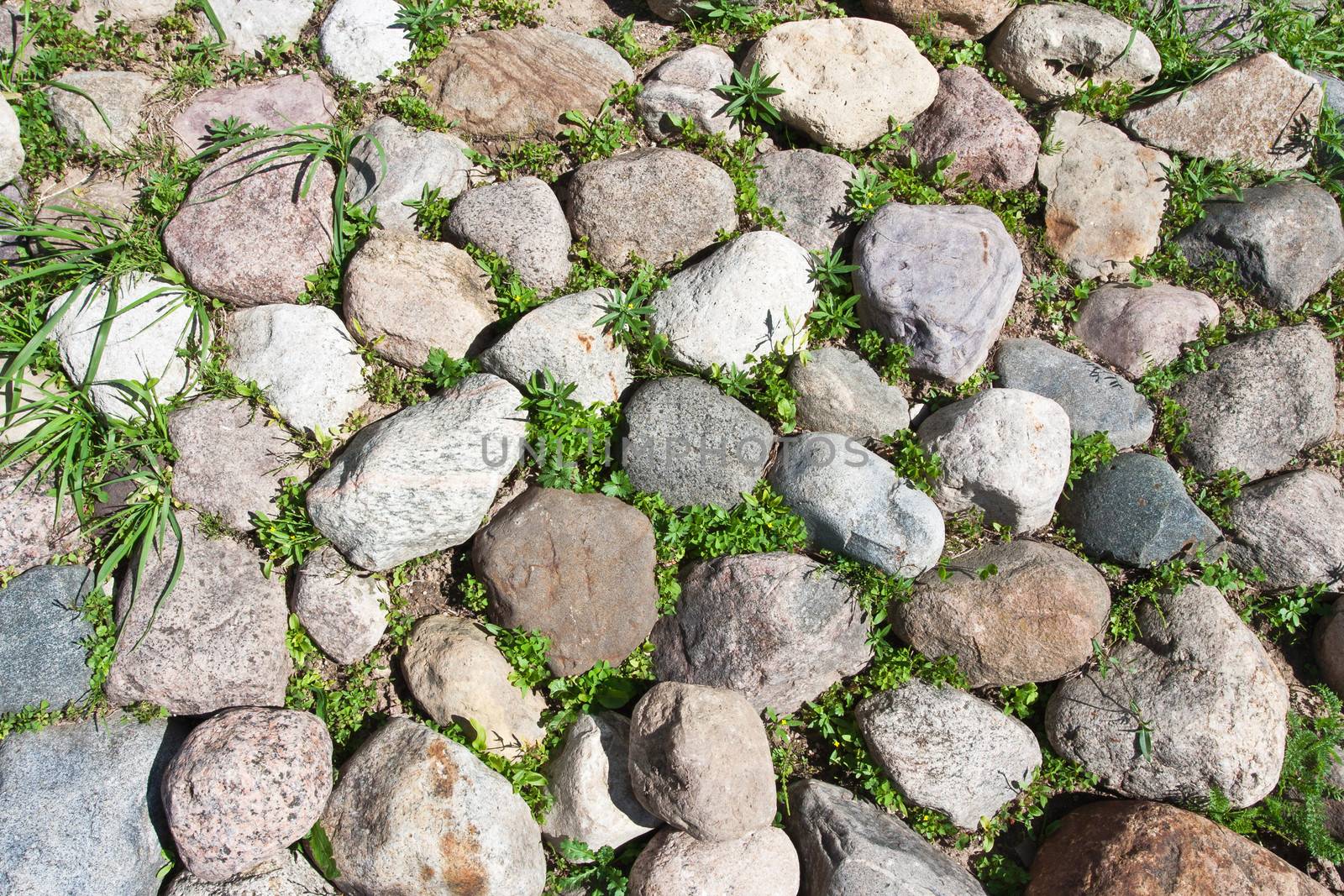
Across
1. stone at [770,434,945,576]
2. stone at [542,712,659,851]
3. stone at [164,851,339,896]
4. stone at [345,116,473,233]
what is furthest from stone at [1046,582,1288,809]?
stone at [345,116,473,233]

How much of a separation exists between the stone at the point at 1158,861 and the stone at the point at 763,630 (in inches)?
46.4

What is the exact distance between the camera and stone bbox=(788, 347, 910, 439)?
4.06m

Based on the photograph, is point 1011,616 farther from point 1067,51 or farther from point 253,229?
point 253,229

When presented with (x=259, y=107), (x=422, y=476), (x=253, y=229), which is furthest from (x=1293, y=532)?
(x=259, y=107)

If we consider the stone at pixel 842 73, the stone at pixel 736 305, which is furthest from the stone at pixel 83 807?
the stone at pixel 842 73

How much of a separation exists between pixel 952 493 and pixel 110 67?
14.6 feet

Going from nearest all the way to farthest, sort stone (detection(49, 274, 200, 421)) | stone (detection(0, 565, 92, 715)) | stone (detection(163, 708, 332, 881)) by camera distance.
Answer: stone (detection(163, 708, 332, 881))
stone (detection(0, 565, 92, 715))
stone (detection(49, 274, 200, 421))

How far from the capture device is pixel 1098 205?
447cm

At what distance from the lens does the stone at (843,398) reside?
13.3 ft

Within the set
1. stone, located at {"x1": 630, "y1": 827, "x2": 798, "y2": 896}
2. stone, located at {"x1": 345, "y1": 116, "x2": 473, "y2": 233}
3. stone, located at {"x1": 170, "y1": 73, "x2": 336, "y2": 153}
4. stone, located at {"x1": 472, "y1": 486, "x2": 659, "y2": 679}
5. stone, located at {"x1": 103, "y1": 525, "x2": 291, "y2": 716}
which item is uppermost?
stone, located at {"x1": 170, "y1": 73, "x2": 336, "y2": 153}

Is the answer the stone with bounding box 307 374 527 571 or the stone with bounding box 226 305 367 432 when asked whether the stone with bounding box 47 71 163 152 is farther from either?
the stone with bounding box 307 374 527 571

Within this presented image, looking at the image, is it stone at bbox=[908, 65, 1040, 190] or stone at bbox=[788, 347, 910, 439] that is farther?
stone at bbox=[908, 65, 1040, 190]

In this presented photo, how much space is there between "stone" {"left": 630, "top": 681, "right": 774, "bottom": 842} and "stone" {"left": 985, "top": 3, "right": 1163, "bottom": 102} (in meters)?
3.50

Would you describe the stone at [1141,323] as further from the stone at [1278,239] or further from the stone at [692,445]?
the stone at [692,445]
